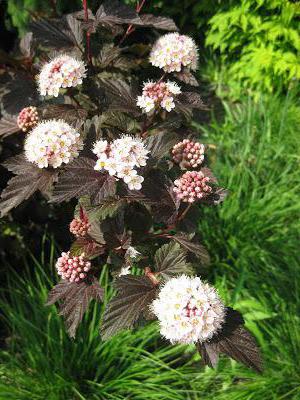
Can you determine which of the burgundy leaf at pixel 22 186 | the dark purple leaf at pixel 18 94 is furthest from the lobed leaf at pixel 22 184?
the dark purple leaf at pixel 18 94

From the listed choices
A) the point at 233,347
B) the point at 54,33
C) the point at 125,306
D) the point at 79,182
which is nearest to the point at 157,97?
the point at 79,182

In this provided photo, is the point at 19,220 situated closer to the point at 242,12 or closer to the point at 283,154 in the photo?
the point at 283,154

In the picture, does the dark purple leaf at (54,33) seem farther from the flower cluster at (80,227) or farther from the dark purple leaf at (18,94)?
the flower cluster at (80,227)

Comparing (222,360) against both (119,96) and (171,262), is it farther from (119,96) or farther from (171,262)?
(119,96)

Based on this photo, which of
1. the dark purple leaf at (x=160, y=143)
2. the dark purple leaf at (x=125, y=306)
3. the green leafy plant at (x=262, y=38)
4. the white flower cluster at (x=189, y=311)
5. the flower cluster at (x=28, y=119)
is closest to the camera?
the white flower cluster at (x=189, y=311)

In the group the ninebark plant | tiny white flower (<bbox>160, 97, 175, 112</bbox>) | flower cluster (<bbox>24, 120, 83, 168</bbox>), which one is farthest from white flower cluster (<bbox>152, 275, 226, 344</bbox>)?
tiny white flower (<bbox>160, 97, 175, 112</bbox>)

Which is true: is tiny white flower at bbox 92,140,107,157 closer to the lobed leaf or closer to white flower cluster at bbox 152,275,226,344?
the lobed leaf
